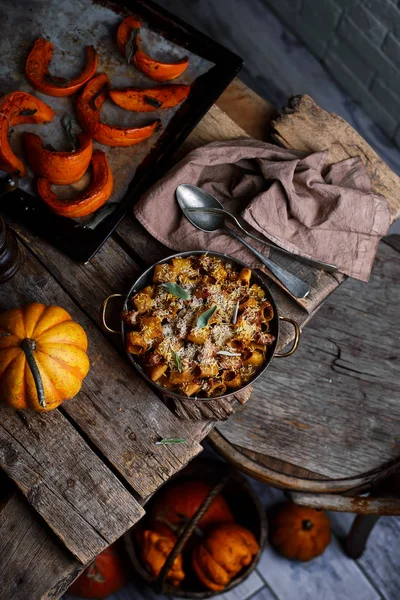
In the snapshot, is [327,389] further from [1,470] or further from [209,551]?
[1,470]

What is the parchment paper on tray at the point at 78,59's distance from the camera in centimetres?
169

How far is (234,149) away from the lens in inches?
64.7

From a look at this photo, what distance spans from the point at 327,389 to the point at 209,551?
0.69m

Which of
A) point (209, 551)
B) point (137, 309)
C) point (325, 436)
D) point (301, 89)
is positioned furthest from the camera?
point (301, 89)

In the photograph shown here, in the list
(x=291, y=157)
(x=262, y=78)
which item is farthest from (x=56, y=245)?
(x=262, y=78)

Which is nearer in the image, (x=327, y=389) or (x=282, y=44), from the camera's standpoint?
(x=327, y=389)

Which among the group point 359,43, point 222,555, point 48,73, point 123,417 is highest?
point 359,43

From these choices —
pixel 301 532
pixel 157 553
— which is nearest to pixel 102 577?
pixel 157 553

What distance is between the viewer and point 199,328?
4.67 feet

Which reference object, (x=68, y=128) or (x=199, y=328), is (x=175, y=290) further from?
(x=68, y=128)

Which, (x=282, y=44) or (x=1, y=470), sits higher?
(x=282, y=44)

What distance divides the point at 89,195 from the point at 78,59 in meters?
0.49

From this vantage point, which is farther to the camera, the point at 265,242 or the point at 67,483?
the point at 265,242

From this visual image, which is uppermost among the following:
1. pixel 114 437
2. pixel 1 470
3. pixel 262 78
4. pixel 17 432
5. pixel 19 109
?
pixel 262 78
